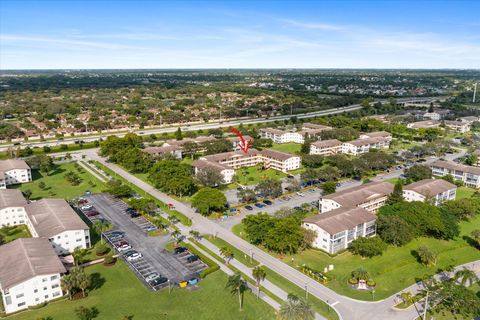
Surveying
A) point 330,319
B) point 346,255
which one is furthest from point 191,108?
point 330,319

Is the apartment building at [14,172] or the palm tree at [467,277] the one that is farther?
the apartment building at [14,172]

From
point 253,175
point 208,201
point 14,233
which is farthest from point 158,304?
point 253,175

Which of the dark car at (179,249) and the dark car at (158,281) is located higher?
the dark car at (179,249)

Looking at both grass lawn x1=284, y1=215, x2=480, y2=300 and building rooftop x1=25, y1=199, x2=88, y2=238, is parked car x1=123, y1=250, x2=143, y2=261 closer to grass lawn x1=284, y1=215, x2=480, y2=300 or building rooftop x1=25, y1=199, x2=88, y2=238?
building rooftop x1=25, y1=199, x2=88, y2=238

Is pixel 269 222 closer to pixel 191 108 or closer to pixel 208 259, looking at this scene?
pixel 208 259

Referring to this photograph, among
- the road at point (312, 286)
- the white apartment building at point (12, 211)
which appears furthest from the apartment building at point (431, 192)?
the white apartment building at point (12, 211)

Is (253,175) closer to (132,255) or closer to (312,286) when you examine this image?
(132,255)

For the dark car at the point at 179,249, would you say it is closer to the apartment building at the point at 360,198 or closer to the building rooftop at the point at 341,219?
the building rooftop at the point at 341,219
